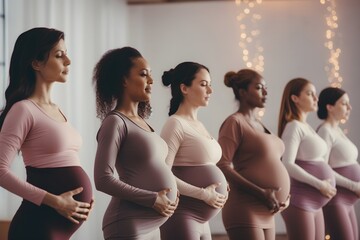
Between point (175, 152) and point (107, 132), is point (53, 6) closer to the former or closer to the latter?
point (175, 152)

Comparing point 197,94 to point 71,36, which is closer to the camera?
point 197,94

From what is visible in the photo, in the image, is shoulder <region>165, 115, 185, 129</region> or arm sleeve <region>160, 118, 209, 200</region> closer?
arm sleeve <region>160, 118, 209, 200</region>

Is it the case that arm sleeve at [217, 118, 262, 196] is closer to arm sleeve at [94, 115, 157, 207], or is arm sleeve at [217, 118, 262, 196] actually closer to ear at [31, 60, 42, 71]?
arm sleeve at [94, 115, 157, 207]

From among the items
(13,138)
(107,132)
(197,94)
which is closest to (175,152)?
(197,94)

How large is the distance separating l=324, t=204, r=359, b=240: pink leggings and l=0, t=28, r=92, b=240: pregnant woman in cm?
210

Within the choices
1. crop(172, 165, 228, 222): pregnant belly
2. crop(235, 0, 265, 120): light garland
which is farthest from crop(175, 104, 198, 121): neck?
crop(235, 0, 265, 120): light garland

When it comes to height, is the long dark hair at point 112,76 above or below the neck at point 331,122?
above

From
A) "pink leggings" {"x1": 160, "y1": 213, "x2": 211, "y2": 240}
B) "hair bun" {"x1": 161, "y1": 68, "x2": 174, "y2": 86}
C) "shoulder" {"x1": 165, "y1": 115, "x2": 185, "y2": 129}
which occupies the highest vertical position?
"hair bun" {"x1": 161, "y1": 68, "x2": 174, "y2": 86}

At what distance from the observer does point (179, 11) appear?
629 cm

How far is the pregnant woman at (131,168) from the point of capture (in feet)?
7.03

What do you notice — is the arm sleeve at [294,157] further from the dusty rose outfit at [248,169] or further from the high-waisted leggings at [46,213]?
the high-waisted leggings at [46,213]

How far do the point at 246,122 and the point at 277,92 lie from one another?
322cm

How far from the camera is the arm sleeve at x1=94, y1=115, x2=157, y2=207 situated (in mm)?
2121

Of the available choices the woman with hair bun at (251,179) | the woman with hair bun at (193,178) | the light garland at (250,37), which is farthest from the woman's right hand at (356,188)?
the light garland at (250,37)
